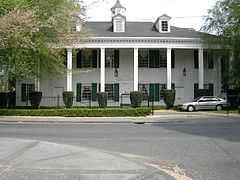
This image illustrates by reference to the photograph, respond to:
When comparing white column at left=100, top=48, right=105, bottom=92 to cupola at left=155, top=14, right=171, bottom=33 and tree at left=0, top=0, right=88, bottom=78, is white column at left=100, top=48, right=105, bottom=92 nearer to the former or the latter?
tree at left=0, top=0, right=88, bottom=78

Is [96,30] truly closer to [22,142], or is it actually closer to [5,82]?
[5,82]

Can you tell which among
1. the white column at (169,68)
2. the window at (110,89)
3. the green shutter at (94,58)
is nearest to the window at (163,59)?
the white column at (169,68)

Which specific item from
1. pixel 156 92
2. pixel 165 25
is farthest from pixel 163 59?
pixel 156 92

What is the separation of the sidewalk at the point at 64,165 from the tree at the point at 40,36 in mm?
6830

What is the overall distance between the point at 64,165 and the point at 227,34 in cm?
2241

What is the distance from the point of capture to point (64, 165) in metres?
5.29

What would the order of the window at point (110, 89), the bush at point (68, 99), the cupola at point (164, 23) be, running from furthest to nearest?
the window at point (110, 89)
the cupola at point (164, 23)
the bush at point (68, 99)

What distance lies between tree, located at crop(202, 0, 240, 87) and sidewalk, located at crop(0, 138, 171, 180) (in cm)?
2002

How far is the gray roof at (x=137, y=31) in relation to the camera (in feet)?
88.0

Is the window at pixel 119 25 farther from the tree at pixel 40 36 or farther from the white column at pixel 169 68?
the tree at pixel 40 36

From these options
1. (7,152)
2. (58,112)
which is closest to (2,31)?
(7,152)

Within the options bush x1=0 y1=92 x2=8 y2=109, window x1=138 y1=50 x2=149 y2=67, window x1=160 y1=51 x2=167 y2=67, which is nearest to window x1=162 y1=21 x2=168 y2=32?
window x1=160 y1=51 x2=167 y2=67

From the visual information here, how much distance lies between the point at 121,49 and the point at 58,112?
39.4 ft

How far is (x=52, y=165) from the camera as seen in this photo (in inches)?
208
